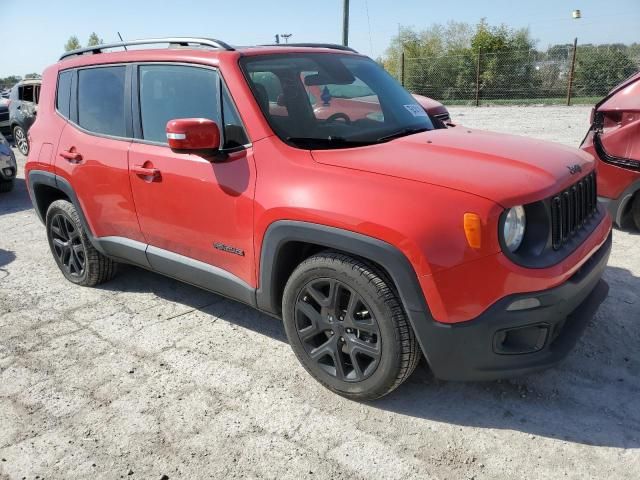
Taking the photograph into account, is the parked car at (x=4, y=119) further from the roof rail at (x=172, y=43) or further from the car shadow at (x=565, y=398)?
Result: the car shadow at (x=565, y=398)

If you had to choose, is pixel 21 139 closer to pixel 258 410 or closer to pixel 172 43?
pixel 172 43

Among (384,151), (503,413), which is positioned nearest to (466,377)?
(503,413)

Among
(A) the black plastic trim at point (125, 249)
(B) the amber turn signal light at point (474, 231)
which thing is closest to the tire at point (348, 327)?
(B) the amber turn signal light at point (474, 231)

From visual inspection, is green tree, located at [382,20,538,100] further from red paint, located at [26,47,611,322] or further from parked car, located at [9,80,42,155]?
red paint, located at [26,47,611,322]

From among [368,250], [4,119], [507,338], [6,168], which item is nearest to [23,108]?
[4,119]

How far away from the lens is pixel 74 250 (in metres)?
4.41

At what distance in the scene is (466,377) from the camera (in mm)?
2500

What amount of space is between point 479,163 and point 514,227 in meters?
0.39

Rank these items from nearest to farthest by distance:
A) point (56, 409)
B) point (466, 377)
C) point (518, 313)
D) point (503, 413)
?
1. point (518, 313)
2. point (466, 377)
3. point (503, 413)
4. point (56, 409)

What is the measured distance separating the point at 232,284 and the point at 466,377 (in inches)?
55.7

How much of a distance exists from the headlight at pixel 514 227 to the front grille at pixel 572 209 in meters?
0.18

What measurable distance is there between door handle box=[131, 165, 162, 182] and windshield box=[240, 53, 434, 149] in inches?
32.9

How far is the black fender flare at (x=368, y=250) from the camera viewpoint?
2.36 m

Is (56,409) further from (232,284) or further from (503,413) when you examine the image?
(503,413)
